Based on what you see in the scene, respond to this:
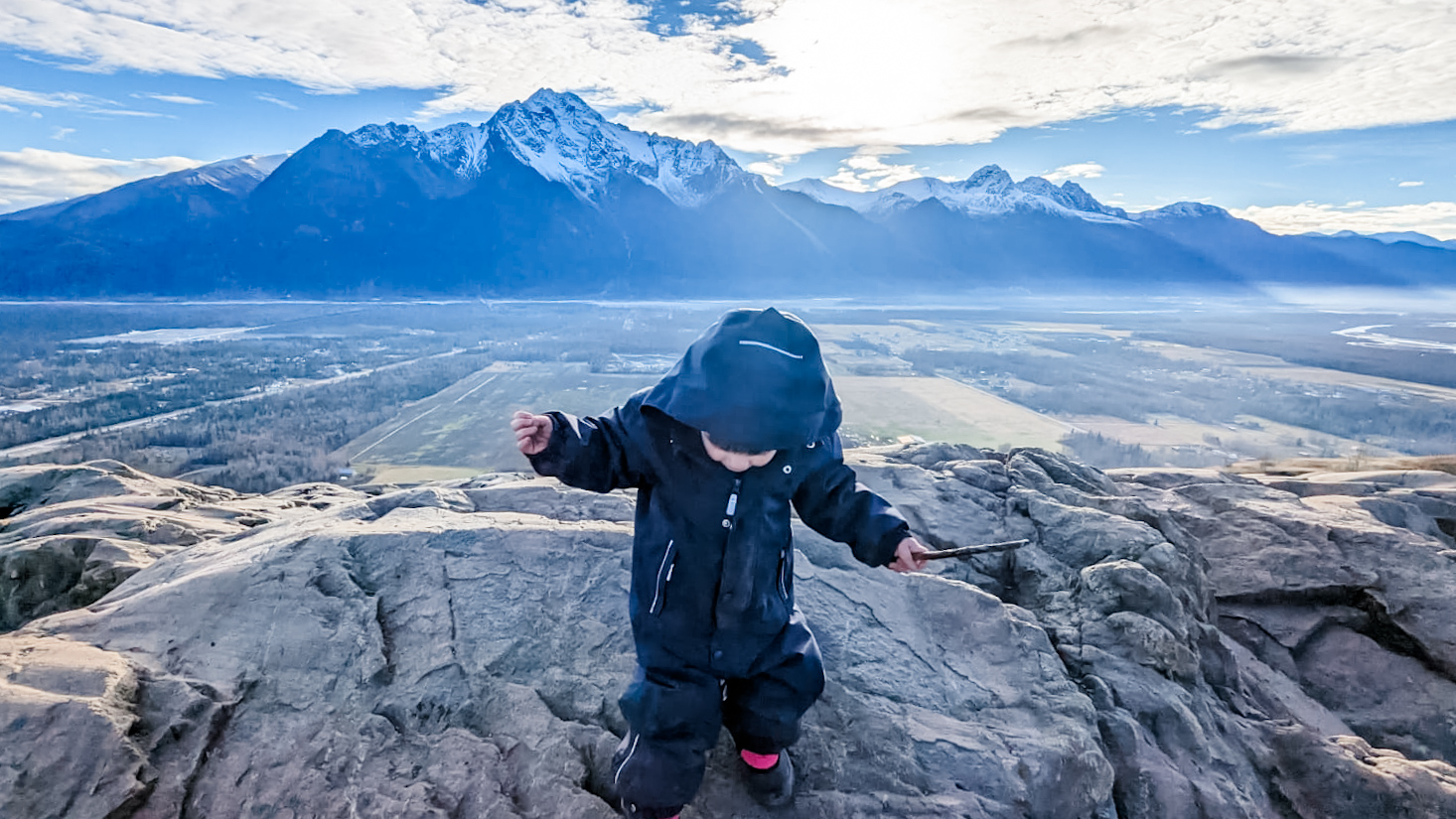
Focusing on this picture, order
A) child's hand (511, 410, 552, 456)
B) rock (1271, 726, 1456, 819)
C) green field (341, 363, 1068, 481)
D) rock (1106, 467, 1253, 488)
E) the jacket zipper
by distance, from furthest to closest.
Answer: green field (341, 363, 1068, 481) → rock (1106, 467, 1253, 488) → rock (1271, 726, 1456, 819) → the jacket zipper → child's hand (511, 410, 552, 456)

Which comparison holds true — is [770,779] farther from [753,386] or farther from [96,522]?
[96,522]

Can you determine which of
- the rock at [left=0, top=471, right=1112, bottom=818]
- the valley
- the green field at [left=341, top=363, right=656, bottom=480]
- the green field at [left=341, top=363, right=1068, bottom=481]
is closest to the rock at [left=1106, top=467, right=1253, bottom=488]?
the valley

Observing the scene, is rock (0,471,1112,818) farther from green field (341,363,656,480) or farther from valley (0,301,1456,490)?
green field (341,363,656,480)

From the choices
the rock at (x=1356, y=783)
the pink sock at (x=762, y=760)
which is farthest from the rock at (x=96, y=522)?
the rock at (x=1356, y=783)

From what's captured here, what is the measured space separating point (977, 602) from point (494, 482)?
422cm

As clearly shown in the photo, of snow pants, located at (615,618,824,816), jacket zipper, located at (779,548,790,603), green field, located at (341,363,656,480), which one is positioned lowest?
green field, located at (341,363,656,480)

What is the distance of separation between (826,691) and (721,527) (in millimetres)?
1157

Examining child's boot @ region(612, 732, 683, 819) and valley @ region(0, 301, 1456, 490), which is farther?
valley @ region(0, 301, 1456, 490)

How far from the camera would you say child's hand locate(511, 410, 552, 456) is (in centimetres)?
232

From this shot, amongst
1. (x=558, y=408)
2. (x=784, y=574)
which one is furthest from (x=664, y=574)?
(x=558, y=408)

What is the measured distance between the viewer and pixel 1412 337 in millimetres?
107312

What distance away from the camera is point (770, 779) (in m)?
2.49

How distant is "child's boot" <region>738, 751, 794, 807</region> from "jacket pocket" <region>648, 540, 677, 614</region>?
27.9 inches

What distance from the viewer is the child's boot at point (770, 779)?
249 cm
